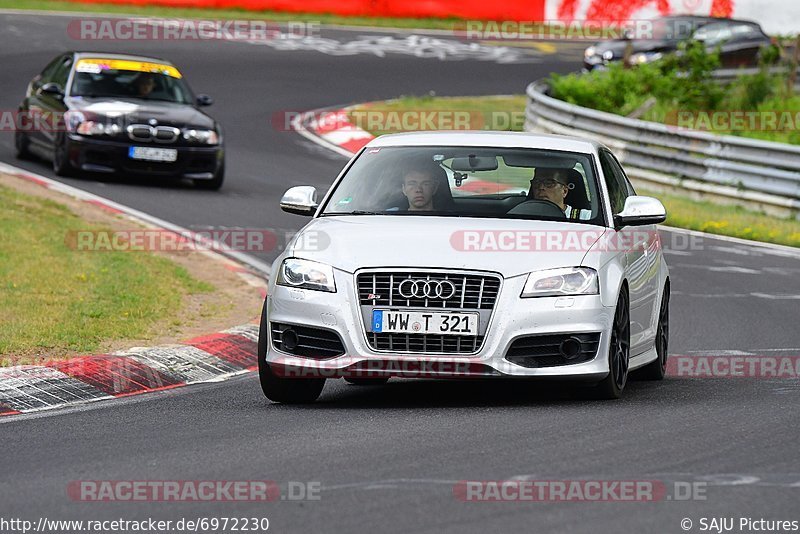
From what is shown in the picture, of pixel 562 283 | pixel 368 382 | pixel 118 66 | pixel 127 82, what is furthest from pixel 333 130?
pixel 562 283

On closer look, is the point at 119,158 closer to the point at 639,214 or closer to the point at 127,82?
the point at 127,82

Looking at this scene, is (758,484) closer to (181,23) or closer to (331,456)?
(331,456)

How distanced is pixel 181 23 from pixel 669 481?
30218 millimetres

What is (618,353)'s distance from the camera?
27.5 feet

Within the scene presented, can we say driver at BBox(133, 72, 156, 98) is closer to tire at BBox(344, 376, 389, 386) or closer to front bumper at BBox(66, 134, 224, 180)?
front bumper at BBox(66, 134, 224, 180)

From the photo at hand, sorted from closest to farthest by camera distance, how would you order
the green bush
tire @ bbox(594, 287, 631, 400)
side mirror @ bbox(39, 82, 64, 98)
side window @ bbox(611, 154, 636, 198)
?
tire @ bbox(594, 287, 631, 400) → side window @ bbox(611, 154, 636, 198) → side mirror @ bbox(39, 82, 64, 98) → the green bush

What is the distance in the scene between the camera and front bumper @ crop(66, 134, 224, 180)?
19.0 meters

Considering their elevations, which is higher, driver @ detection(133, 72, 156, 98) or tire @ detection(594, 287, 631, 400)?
tire @ detection(594, 287, 631, 400)

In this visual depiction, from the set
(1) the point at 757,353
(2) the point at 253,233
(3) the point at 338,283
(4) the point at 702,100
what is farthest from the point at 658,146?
(3) the point at 338,283

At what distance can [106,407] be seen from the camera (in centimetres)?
843

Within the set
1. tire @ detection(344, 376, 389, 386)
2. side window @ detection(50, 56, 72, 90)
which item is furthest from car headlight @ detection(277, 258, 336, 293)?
side window @ detection(50, 56, 72, 90)

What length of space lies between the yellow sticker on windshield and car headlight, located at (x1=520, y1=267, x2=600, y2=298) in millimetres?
12984

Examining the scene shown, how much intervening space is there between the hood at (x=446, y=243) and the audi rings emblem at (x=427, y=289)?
8cm

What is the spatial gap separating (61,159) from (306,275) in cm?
1175
